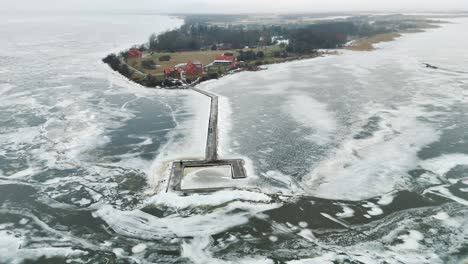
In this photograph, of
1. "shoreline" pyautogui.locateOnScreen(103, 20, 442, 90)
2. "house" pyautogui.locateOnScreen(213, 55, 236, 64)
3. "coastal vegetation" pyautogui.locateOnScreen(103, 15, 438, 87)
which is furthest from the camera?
"house" pyautogui.locateOnScreen(213, 55, 236, 64)

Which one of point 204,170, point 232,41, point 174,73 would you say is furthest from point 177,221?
point 232,41

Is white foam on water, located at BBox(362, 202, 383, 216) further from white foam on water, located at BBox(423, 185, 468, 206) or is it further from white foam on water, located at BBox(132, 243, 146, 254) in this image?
white foam on water, located at BBox(132, 243, 146, 254)

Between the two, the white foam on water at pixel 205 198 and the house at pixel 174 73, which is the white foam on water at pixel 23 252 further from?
the house at pixel 174 73

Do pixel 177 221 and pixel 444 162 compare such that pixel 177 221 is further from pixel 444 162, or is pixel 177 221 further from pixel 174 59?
pixel 174 59

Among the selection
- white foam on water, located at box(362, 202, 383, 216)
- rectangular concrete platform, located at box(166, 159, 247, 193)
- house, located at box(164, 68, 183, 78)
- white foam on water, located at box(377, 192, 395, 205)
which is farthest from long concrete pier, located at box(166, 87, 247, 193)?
house, located at box(164, 68, 183, 78)

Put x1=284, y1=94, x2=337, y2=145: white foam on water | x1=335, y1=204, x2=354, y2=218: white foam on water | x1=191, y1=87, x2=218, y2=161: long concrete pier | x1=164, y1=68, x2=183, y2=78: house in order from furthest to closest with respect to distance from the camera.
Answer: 1. x1=164, y1=68, x2=183, y2=78: house
2. x1=284, y1=94, x2=337, y2=145: white foam on water
3. x1=191, y1=87, x2=218, y2=161: long concrete pier
4. x1=335, y1=204, x2=354, y2=218: white foam on water

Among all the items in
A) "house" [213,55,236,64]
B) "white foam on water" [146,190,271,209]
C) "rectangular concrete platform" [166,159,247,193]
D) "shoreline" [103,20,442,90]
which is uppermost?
"house" [213,55,236,64]

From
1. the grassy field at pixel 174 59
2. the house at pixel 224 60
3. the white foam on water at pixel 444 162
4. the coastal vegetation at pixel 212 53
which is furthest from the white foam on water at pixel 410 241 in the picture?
the house at pixel 224 60
